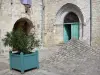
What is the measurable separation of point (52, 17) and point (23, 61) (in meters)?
8.25

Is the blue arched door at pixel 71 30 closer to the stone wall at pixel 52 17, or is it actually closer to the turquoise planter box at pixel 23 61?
the stone wall at pixel 52 17

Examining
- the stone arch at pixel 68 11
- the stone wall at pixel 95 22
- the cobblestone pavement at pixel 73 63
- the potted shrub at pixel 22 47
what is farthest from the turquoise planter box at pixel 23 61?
the stone arch at pixel 68 11

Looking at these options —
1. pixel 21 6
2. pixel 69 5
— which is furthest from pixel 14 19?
pixel 69 5

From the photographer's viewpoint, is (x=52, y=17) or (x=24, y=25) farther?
(x=24, y=25)

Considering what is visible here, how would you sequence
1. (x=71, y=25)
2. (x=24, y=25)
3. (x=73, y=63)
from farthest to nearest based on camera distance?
(x=24, y=25)
(x=71, y=25)
(x=73, y=63)

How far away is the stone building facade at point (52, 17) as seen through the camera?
11999 millimetres

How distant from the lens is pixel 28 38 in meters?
6.79

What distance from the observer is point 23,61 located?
6668mm

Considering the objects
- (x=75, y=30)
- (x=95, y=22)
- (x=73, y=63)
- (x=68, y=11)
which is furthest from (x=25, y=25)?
(x=73, y=63)

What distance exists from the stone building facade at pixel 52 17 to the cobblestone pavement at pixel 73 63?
284cm

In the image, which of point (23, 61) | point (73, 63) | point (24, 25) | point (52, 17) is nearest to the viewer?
point (23, 61)

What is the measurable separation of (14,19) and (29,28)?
220 cm

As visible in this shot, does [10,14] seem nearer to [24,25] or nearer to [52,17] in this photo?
[24,25]

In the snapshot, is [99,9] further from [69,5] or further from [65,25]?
[65,25]
